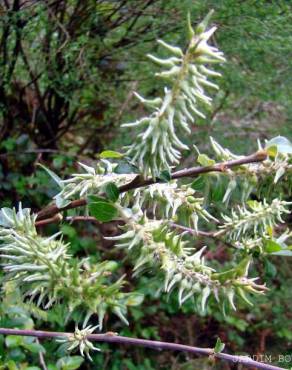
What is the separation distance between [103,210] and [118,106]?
1308mm

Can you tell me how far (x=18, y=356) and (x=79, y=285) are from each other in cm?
77

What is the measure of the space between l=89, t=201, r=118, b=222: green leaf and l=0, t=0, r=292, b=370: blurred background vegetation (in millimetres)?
625

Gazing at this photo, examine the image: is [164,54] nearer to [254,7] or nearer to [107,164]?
[254,7]

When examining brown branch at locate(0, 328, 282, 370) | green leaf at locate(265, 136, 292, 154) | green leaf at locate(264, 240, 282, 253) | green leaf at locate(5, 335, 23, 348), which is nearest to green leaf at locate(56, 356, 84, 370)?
green leaf at locate(5, 335, 23, 348)

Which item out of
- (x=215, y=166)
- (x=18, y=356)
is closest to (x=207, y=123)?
(x=18, y=356)

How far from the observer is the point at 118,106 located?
6.50 ft

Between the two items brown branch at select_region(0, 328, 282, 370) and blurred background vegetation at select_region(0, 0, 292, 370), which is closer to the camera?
brown branch at select_region(0, 328, 282, 370)

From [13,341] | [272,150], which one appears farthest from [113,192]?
[13,341]

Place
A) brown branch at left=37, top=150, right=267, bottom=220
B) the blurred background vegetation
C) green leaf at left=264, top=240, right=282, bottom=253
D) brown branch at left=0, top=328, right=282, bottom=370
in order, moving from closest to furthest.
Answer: brown branch at left=37, top=150, right=267, bottom=220 < brown branch at left=0, top=328, right=282, bottom=370 < green leaf at left=264, top=240, right=282, bottom=253 < the blurred background vegetation

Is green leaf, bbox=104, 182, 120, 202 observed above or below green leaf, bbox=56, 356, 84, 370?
above

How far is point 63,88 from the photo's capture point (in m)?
1.74

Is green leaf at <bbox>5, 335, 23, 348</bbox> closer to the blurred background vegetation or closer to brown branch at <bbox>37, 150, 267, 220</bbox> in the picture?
the blurred background vegetation

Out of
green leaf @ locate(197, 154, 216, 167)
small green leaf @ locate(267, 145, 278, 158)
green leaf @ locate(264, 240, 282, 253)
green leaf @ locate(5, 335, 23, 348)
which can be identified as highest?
small green leaf @ locate(267, 145, 278, 158)

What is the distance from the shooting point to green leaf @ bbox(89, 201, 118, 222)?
0.70 meters
